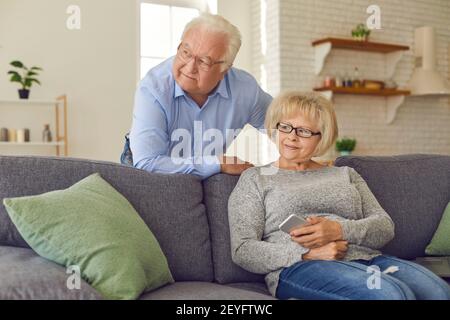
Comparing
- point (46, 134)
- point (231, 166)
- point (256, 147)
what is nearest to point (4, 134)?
point (46, 134)

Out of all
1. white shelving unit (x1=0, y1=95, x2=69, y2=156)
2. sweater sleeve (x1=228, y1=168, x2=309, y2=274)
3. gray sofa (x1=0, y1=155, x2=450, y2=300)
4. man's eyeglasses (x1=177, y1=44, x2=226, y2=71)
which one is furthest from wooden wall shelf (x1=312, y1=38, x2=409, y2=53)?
sweater sleeve (x1=228, y1=168, x2=309, y2=274)

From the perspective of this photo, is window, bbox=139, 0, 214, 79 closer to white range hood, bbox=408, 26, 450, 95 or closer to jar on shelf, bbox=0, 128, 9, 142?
jar on shelf, bbox=0, 128, 9, 142

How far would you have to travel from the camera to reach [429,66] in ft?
20.3

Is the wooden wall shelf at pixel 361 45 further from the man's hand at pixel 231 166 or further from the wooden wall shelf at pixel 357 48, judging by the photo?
the man's hand at pixel 231 166

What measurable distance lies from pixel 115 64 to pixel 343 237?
407 cm

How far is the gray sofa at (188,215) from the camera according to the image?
169cm

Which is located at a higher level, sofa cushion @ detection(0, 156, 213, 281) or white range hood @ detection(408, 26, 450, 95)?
white range hood @ detection(408, 26, 450, 95)

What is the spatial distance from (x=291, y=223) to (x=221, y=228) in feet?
1.12

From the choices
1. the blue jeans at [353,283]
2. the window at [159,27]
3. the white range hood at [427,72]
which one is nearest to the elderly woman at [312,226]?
the blue jeans at [353,283]

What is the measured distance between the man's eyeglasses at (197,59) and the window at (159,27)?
352cm

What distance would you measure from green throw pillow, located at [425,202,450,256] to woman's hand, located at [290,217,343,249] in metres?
0.70

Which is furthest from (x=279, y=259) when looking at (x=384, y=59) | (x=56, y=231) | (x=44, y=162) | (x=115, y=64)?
(x=384, y=59)

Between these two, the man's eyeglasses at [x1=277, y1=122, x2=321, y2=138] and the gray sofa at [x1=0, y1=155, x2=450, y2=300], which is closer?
the gray sofa at [x1=0, y1=155, x2=450, y2=300]

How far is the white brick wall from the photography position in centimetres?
567
